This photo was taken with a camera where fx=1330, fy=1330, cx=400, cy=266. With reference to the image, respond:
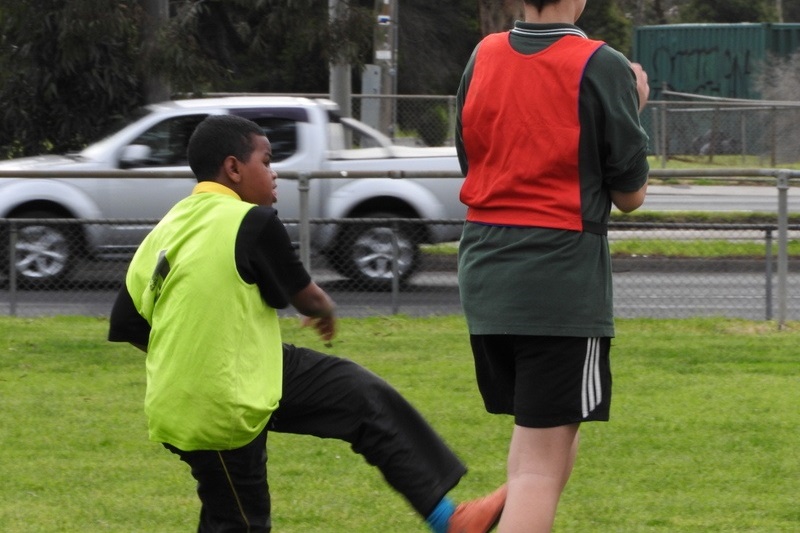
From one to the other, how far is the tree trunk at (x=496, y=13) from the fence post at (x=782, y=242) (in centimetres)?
899

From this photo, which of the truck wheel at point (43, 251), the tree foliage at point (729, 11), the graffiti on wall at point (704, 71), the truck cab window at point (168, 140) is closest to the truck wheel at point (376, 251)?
the truck wheel at point (43, 251)

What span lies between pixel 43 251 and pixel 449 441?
5.54 meters

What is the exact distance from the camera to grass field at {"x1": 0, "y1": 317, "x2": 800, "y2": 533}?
4.87 m

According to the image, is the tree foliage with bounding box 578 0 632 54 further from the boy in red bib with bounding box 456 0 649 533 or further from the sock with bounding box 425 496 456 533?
the boy in red bib with bounding box 456 0 649 533

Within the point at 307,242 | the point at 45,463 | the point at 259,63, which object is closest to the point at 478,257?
the point at 45,463

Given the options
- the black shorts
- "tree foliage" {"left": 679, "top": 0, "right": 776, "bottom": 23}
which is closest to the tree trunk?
the black shorts

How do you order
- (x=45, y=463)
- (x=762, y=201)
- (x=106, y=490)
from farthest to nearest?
1. (x=762, y=201)
2. (x=45, y=463)
3. (x=106, y=490)

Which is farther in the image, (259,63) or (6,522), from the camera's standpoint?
(259,63)

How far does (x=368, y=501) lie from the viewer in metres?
5.08

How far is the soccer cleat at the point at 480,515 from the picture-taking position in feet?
12.9

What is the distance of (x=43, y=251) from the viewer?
10547 millimetres

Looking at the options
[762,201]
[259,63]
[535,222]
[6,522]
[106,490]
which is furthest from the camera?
[259,63]

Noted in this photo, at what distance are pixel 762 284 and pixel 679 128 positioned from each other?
13.4m

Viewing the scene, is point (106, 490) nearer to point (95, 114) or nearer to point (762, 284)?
point (762, 284)
